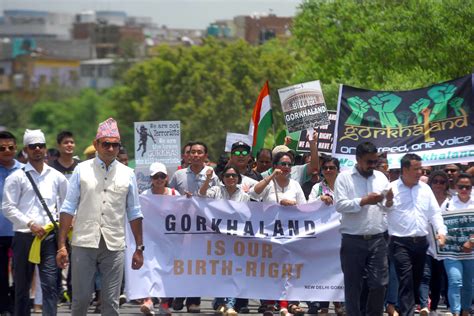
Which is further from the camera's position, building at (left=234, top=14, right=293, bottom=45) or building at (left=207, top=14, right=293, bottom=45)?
building at (left=234, top=14, right=293, bottom=45)

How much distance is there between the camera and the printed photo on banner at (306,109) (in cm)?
1524

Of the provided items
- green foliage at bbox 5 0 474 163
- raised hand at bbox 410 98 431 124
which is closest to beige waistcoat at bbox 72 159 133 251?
raised hand at bbox 410 98 431 124

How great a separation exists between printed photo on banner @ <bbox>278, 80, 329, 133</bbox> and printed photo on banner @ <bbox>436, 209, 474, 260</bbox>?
7.63ft

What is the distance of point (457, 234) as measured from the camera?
1361 cm

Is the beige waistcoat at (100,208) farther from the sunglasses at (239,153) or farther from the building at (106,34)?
the building at (106,34)

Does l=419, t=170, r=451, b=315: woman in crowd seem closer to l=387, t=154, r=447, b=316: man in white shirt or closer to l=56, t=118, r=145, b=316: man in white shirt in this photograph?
l=387, t=154, r=447, b=316: man in white shirt

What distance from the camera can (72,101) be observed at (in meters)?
127

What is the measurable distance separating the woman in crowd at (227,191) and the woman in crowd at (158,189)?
0.46 m

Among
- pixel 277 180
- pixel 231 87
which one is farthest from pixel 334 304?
pixel 231 87

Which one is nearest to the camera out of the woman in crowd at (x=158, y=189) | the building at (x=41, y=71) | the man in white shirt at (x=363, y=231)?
the man in white shirt at (x=363, y=231)

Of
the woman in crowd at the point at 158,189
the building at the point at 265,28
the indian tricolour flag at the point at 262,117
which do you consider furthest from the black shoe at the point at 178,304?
the building at the point at 265,28

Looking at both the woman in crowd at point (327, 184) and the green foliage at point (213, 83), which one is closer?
the woman in crowd at point (327, 184)

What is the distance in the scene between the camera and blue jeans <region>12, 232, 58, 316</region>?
1153cm

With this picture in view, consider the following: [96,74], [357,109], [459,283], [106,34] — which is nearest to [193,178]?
Result: [357,109]
